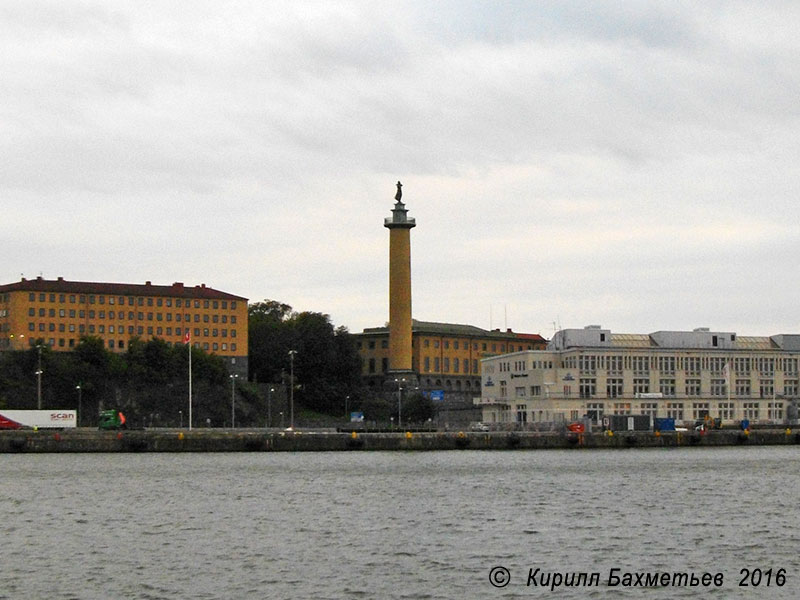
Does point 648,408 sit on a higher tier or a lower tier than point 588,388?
lower

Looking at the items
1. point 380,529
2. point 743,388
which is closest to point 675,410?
point 743,388

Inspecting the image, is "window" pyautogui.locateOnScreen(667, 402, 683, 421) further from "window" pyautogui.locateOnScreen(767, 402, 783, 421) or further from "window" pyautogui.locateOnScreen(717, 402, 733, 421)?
"window" pyautogui.locateOnScreen(767, 402, 783, 421)

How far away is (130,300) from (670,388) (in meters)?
71.6

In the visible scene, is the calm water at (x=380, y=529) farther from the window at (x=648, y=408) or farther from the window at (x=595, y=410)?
the window at (x=648, y=408)

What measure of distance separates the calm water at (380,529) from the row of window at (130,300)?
91.7 m

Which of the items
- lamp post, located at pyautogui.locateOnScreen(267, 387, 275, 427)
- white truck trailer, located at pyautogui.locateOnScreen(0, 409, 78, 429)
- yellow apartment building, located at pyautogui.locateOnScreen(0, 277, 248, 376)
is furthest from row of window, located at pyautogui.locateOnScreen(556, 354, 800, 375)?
white truck trailer, located at pyautogui.locateOnScreen(0, 409, 78, 429)

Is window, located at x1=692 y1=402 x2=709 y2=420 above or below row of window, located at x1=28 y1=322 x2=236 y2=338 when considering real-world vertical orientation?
below

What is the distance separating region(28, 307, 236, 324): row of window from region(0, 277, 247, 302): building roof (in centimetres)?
247

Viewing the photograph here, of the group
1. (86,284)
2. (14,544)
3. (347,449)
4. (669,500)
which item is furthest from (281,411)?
(14,544)

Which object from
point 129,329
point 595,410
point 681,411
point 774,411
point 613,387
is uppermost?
point 129,329

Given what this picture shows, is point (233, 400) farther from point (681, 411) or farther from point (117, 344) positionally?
point (681, 411)

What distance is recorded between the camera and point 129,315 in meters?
188

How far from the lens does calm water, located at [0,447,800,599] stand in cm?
4200

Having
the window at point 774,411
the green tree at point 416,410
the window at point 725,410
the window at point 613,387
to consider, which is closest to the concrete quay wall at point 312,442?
the window at point 613,387
